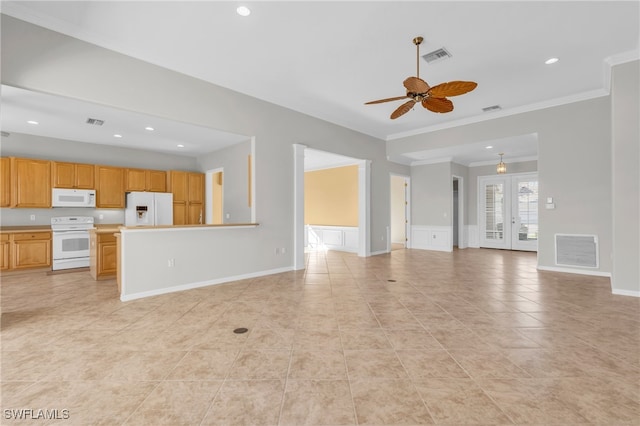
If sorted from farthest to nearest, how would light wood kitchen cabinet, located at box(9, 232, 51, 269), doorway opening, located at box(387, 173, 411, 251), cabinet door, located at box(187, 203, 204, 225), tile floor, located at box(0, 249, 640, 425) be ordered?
doorway opening, located at box(387, 173, 411, 251) < cabinet door, located at box(187, 203, 204, 225) < light wood kitchen cabinet, located at box(9, 232, 51, 269) < tile floor, located at box(0, 249, 640, 425)

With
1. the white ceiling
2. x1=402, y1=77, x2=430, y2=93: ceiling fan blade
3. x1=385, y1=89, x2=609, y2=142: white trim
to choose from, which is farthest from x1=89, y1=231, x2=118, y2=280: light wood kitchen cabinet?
x1=385, y1=89, x2=609, y2=142: white trim

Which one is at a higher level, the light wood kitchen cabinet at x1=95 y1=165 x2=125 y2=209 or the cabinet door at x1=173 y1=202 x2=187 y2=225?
the light wood kitchen cabinet at x1=95 y1=165 x2=125 y2=209

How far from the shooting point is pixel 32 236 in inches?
215

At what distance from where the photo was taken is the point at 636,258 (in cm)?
385

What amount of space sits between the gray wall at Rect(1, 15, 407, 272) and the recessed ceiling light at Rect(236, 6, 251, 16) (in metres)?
1.66

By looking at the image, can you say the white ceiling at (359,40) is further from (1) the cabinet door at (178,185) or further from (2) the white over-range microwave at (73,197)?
(2) the white over-range microwave at (73,197)

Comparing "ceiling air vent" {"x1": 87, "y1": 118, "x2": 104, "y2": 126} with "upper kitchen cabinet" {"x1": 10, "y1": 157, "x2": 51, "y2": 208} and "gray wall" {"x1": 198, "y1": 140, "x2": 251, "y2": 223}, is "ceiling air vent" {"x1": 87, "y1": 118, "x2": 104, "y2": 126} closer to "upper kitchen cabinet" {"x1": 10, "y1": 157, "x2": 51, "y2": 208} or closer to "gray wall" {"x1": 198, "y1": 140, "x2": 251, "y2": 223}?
"upper kitchen cabinet" {"x1": 10, "y1": 157, "x2": 51, "y2": 208}

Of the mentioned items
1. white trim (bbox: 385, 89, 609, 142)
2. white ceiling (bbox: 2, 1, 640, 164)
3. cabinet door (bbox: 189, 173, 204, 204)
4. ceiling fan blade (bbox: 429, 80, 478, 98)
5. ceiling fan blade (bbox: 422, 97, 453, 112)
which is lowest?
cabinet door (bbox: 189, 173, 204, 204)

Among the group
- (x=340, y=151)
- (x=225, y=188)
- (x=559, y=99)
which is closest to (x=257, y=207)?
(x=225, y=188)

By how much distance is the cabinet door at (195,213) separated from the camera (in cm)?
736

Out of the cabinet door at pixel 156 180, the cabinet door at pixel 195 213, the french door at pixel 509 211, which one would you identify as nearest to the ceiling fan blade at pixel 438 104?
the cabinet door at pixel 195 213

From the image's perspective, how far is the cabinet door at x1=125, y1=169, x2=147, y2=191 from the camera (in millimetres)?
6703

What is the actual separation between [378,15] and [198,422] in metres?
3.86

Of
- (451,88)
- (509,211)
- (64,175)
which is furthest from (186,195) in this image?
(509,211)
